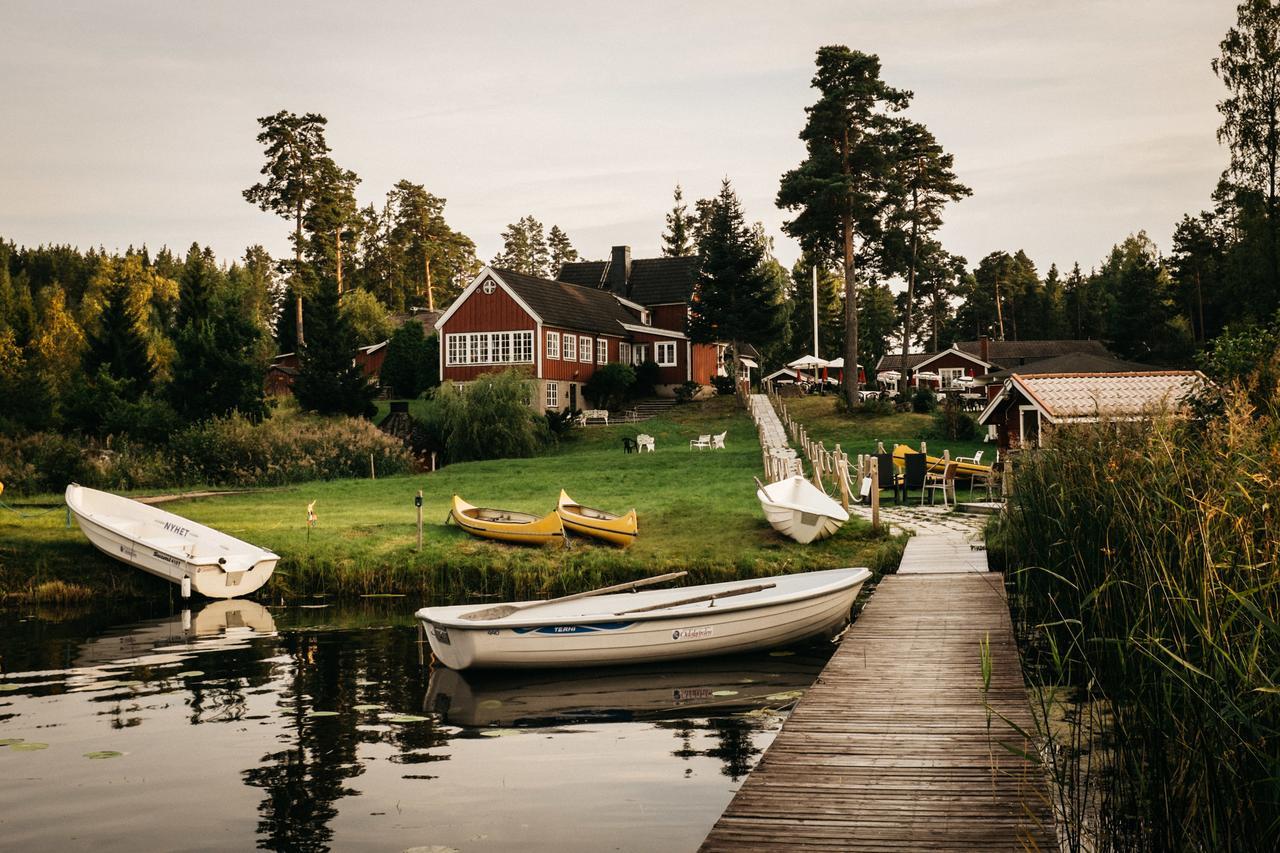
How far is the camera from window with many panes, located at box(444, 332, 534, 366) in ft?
167

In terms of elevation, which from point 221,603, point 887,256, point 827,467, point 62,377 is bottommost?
point 221,603

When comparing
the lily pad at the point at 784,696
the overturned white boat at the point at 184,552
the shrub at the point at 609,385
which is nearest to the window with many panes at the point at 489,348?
the shrub at the point at 609,385

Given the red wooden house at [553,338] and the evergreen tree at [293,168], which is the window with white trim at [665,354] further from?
the evergreen tree at [293,168]

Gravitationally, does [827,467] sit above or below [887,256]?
below

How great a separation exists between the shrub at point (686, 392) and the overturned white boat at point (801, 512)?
32367 millimetres

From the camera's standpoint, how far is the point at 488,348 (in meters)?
51.5

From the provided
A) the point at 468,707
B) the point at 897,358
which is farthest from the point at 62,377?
the point at 897,358

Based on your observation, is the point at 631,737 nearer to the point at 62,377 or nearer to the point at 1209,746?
the point at 1209,746

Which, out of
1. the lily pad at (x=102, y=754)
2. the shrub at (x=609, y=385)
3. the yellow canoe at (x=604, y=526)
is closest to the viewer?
the lily pad at (x=102, y=754)

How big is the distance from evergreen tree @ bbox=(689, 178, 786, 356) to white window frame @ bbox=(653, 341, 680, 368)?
15.3ft

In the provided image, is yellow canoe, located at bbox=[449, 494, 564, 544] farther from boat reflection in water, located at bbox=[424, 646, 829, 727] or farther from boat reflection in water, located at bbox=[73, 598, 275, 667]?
boat reflection in water, located at bbox=[424, 646, 829, 727]

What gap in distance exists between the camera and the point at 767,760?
24.1 feet

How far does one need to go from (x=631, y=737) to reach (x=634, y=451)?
30.5 metres

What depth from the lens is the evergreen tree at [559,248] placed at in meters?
109
